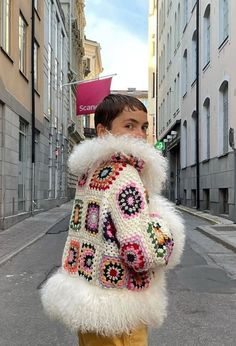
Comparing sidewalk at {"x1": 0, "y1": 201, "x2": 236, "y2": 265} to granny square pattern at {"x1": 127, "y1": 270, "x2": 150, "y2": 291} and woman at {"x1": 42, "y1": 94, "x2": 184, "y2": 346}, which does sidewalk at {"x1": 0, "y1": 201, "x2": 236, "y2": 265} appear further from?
granny square pattern at {"x1": 127, "y1": 270, "x2": 150, "y2": 291}

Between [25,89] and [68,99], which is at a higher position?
[68,99]

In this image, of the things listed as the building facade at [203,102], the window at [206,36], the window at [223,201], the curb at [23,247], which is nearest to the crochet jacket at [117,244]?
the curb at [23,247]

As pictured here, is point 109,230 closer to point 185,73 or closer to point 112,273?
point 112,273

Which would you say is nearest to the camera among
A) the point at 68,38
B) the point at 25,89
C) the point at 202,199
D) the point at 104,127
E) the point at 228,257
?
the point at 104,127

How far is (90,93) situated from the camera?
79.5 ft

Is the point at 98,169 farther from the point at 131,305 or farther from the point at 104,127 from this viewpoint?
the point at 131,305

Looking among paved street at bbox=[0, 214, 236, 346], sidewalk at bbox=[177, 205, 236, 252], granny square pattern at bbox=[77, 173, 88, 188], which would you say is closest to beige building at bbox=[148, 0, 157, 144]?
sidewalk at bbox=[177, 205, 236, 252]

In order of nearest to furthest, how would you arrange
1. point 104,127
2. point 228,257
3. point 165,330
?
point 104,127, point 165,330, point 228,257

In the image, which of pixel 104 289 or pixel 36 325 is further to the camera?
pixel 36 325

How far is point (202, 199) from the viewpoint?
24.3 meters

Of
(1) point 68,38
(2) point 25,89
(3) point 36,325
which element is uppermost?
(1) point 68,38

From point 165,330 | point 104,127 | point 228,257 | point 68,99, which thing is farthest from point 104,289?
point 68,99

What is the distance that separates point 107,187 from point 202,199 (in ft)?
74.0

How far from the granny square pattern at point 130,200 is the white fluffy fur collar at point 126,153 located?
0.17 m
